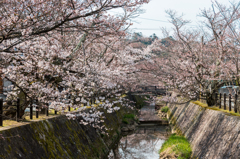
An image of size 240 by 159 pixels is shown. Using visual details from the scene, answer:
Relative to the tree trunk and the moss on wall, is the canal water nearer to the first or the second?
the moss on wall

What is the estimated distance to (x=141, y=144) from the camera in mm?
18125

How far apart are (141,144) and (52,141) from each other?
430 inches

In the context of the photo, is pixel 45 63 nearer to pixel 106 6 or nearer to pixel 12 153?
pixel 12 153

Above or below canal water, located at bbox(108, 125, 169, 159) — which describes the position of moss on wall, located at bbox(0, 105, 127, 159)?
above

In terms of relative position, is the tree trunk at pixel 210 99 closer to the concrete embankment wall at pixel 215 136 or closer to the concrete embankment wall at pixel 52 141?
the concrete embankment wall at pixel 215 136

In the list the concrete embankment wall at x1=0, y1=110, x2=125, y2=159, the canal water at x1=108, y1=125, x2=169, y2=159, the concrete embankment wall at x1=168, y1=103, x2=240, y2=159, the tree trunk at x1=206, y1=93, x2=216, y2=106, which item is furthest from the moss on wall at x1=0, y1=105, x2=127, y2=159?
the tree trunk at x1=206, y1=93, x2=216, y2=106

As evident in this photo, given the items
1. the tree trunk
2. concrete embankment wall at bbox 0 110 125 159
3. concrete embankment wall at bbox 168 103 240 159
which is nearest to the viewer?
concrete embankment wall at bbox 0 110 125 159

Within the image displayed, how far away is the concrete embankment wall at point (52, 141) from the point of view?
6.48 meters

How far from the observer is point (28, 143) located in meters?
7.14

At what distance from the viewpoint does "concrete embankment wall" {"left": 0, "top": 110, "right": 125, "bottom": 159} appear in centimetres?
648

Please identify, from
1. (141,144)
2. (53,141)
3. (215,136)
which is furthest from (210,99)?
(53,141)

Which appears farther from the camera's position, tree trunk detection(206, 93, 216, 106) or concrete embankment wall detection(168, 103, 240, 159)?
tree trunk detection(206, 93, 216, 106)

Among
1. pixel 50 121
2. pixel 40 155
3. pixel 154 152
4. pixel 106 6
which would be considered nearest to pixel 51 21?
pixel 106 6

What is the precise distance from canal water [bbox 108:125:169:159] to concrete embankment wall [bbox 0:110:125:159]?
2149 mm
